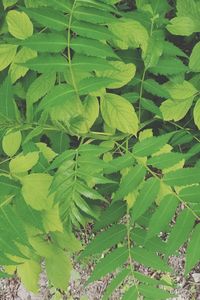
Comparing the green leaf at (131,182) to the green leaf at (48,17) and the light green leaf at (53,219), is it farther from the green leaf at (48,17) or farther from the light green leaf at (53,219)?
the green leaf at (48,17)

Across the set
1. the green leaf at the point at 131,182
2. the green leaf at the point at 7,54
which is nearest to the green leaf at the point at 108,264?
the green leaf at the point at 131,182

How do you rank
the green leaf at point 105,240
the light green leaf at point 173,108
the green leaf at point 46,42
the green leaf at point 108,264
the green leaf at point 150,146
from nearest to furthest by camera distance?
1. the green leaf at point 46,42
2. the green leaf at point 150,146
3. the green leaf at point 108,264
4. the green leaf at point 105,240
5. the light green leaf at point 173,108

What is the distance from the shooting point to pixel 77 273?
2.75 m

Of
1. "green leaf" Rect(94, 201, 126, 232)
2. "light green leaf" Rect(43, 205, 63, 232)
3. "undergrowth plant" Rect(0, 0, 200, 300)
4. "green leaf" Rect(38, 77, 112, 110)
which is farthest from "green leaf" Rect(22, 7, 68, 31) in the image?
"green leaf" Rect(94, 201, 126, 232)

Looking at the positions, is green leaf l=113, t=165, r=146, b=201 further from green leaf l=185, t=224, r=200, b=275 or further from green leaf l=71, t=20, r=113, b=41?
green leaf l=71, t=20, r=113, b=41

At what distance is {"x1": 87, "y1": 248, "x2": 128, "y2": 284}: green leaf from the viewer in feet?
5.49

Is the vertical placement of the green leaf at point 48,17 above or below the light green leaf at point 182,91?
above

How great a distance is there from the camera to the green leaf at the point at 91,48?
1419mm

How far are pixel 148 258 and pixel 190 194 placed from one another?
0.40 m

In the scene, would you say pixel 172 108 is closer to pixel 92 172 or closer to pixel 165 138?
pixel 165 138

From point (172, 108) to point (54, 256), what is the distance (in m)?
0.81

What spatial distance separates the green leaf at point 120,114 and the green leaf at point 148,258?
466 millimetres

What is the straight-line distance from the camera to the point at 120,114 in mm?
1735

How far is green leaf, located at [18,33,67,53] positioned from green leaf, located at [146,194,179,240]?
2.01ft
